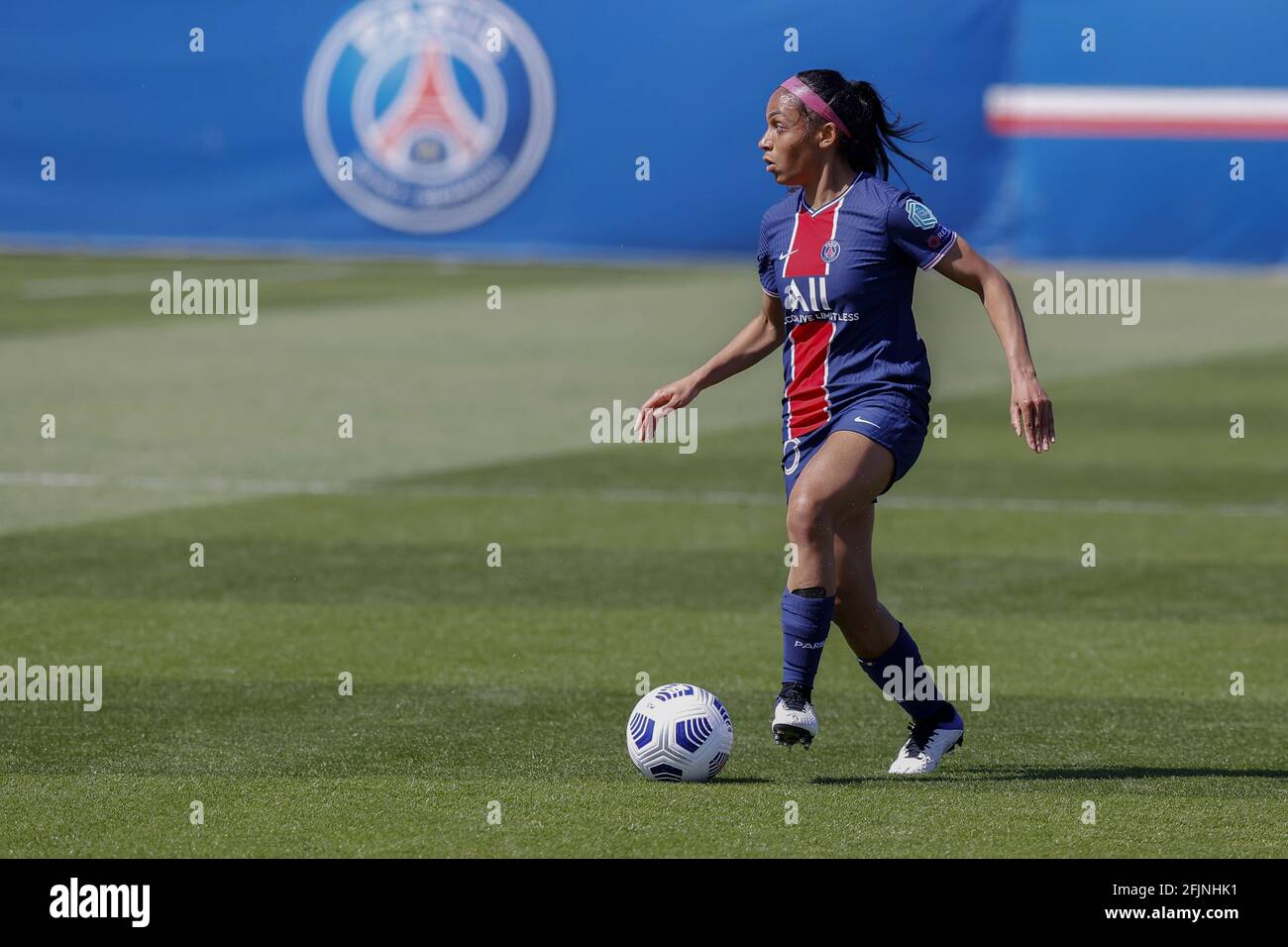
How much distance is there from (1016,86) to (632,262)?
181 inches

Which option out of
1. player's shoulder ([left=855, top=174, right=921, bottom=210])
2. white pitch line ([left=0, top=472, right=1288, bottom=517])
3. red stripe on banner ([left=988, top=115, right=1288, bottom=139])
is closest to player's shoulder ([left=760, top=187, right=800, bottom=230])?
player's shoulder ([left=855, top=174, right=921, bottom=210])

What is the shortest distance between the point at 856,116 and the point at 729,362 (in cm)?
95

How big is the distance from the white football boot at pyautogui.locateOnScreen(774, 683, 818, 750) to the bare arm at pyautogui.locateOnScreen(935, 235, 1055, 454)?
42.4 inches

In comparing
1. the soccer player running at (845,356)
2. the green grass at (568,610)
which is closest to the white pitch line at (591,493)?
the green grass at (568,610)

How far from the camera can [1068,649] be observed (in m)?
8.99

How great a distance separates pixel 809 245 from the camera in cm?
668

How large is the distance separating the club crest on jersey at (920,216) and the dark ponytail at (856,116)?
21 cm

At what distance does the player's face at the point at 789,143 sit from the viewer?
670cm

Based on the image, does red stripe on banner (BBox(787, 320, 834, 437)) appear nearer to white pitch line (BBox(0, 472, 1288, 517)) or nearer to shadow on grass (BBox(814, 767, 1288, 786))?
shadow on grass (BBox(814, 767, 1288, 786))

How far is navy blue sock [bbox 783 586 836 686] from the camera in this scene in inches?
255

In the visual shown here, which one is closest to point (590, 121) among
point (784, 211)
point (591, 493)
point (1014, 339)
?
point (591, 493)
